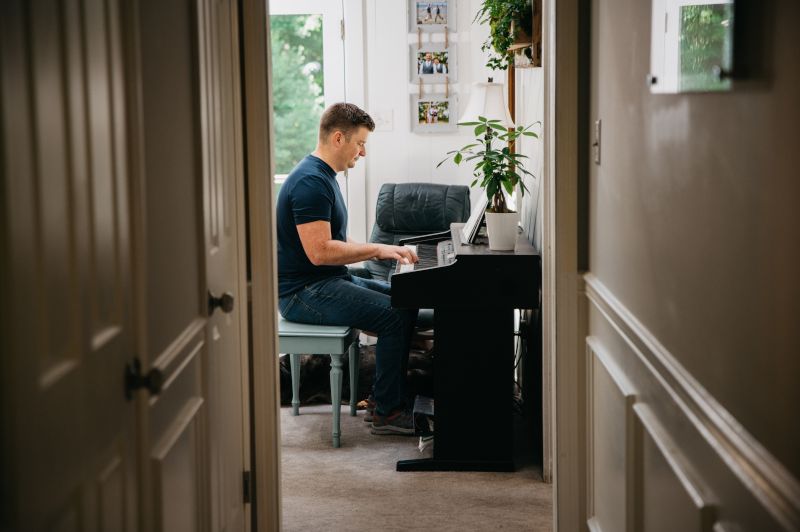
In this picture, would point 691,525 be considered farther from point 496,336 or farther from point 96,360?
point 496,336

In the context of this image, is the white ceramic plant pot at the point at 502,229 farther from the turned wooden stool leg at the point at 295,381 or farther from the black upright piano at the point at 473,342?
the turned wooden stool leg at the point at 295,381

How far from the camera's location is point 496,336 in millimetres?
3602

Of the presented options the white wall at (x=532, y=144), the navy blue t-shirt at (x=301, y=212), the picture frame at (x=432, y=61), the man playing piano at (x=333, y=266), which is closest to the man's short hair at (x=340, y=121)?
the man playing piano at (x=333, y=266)

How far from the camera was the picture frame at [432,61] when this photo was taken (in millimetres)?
5547

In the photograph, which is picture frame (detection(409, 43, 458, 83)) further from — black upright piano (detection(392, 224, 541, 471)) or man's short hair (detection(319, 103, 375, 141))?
black upright piano (detection(392, 224, 541, 471))

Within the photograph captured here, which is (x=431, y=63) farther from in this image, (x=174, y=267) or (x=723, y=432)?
(x=723, y=432)

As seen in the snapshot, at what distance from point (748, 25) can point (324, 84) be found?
452 cm

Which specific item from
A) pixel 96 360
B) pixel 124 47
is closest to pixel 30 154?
pixel 96 360

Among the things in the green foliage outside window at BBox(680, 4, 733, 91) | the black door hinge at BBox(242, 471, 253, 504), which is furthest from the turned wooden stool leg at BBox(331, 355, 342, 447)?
the green foliage outside window at BBox(680, 4, 733, 91)

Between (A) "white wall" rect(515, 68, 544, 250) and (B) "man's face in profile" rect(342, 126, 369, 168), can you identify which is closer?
(A) "white wall" rect(515, 68, 544, 250)

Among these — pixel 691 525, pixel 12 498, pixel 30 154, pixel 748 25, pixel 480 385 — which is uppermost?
pixel 748 25

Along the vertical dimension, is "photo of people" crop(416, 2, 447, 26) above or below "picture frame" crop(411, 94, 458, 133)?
above

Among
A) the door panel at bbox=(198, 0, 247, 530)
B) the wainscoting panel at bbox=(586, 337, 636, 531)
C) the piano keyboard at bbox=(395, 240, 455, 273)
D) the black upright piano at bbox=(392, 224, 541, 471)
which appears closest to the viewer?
the wainscoting panel at bbox=(586, 337, 636, 531)

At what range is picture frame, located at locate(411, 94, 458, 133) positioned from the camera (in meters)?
5.59
